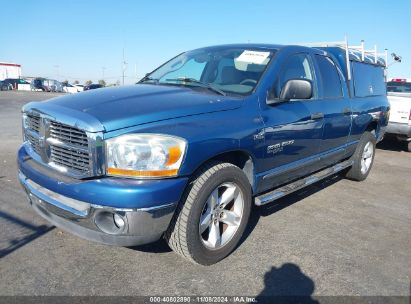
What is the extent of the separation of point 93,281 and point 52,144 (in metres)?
1.10

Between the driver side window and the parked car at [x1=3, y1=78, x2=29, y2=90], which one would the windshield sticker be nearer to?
the driver side window

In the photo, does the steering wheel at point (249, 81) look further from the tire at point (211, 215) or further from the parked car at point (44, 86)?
the parked car at point (44, 86)

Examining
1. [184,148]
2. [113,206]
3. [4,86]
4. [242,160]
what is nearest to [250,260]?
[242,160]

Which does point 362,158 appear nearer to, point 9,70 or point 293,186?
point 293,186

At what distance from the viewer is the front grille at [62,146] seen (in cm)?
264

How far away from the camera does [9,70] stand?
218ft

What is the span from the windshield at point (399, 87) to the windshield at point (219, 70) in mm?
9073

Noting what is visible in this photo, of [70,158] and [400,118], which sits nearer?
[70,158]

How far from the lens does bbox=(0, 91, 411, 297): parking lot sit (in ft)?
9.27

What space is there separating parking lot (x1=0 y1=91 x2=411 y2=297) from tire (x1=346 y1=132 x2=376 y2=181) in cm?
129

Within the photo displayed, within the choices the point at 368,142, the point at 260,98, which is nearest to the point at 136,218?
the point at 260,98

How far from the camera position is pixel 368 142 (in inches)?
238

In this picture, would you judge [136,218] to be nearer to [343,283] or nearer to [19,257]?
[19,257]

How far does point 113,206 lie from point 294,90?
208cm
